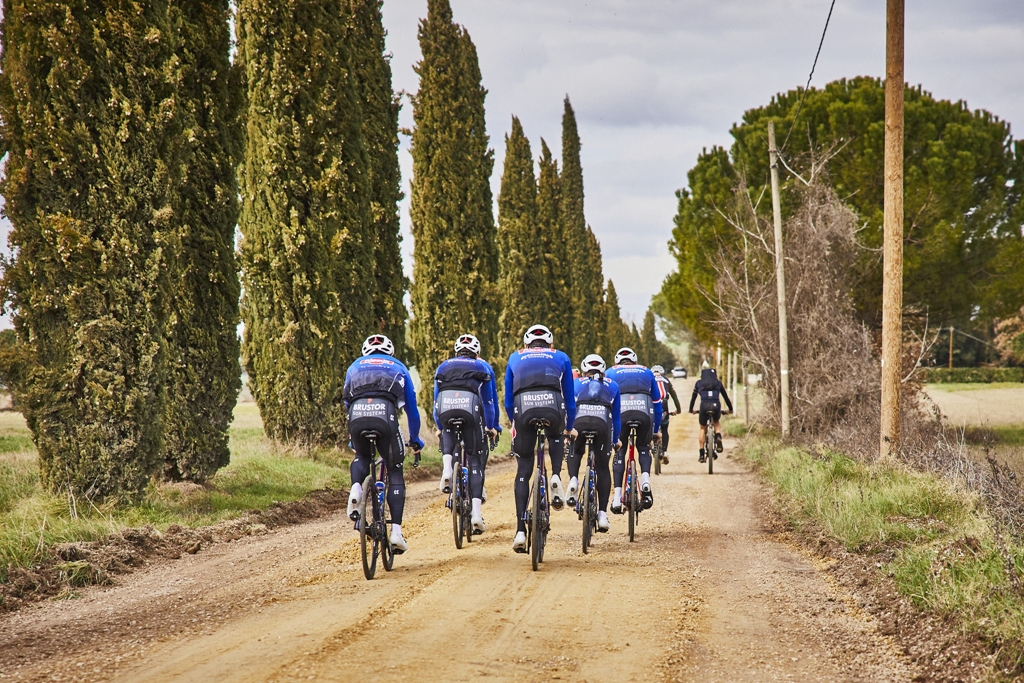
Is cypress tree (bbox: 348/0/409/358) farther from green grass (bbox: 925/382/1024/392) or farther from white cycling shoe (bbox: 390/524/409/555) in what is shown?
green grass (bbox: 925/382/1024/392)

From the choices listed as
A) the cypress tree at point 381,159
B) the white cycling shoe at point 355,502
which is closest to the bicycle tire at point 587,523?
the white cycling shoe at point 355,502

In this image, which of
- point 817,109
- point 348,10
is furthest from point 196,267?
point 817,109

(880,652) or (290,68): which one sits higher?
(290,68)

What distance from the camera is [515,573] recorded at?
831 cm

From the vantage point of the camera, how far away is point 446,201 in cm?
2670

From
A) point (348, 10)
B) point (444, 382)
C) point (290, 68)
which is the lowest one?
point (444, 382)

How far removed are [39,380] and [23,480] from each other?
1.73 meters

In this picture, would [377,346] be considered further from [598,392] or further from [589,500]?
[589,500]

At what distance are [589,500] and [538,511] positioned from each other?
1.06 metres

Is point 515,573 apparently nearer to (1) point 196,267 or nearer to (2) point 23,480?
(2) point 23,480

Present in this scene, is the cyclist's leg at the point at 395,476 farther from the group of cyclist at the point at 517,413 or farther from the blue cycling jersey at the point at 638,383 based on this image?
the blue cycling jersey at the point at 638,383

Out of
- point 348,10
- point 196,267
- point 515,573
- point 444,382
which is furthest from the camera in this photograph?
point 348,10

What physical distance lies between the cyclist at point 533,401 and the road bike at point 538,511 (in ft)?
0.19

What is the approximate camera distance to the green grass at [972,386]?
53881 mm
